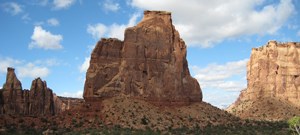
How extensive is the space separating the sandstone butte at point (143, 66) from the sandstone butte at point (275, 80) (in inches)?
1595

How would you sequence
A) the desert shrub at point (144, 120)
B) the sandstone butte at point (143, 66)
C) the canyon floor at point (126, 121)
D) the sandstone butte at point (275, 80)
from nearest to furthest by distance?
1. the canyon floor at point (126, 121)
2. the desert shrub at point (144, 120)
3. the sandstone butte at point (143, 66)
4. the sandstone butte at point (275, 80)

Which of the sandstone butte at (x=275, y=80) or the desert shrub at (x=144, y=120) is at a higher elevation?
the sandstone butte at (x=275, y=80)

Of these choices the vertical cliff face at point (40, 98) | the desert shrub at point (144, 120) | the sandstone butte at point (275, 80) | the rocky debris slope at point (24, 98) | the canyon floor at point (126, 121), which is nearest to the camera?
the canyon floor at point (126, 121)

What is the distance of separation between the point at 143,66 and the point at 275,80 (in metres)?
55.1

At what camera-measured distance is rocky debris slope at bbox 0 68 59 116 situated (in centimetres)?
9331

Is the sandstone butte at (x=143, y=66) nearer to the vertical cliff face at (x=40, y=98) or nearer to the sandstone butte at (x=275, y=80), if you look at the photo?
the vertical cliff face at (x=40, y=98)

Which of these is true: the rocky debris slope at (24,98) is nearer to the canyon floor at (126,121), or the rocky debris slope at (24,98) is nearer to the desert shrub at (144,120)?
the canyon floor at (126,121)

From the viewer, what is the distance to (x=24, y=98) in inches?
3789

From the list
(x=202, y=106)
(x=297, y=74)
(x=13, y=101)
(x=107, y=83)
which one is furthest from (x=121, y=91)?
(x=297, y=74)

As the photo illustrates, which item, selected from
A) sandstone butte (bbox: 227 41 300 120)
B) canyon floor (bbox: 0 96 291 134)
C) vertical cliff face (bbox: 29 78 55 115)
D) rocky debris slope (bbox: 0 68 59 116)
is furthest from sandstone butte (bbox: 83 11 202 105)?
sandstone butte (bbox: 227 41 300 120)

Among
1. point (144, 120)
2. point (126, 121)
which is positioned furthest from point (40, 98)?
point (144, 120)

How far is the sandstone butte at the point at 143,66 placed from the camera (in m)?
63.2

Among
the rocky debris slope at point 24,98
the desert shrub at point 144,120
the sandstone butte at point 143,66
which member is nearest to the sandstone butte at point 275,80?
the sandstone butte at point 143,66

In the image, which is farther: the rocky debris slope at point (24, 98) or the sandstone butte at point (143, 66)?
the rocky debris slope at point (24, 98)
